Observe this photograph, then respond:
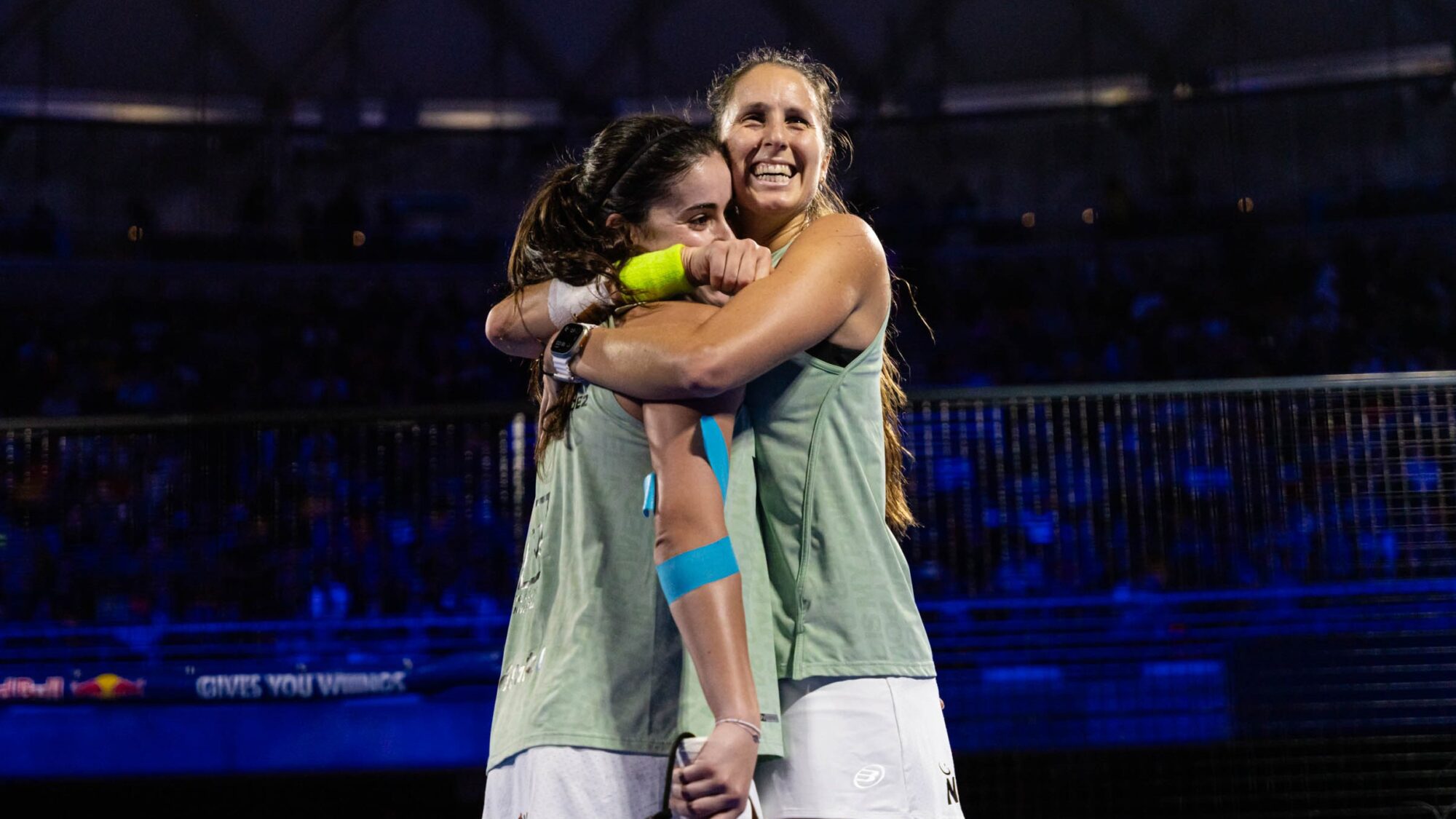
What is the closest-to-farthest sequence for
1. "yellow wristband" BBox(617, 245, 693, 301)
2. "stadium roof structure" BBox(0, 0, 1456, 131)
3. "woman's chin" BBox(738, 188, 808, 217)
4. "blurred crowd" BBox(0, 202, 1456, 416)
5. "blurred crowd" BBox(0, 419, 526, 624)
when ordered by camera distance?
1. "yellow wristband" BBox(617, 245, 693, 301)
2. "woman's chin" BBox(738, 188, 808, 217)
3. "blurred crowd" BBox(0, 419, 526, 624)
4. "blurred crowd" BBox(0, 202, 1456, 416)
5. "stadium roof structure" BBox(0, 0, 1456, 131)

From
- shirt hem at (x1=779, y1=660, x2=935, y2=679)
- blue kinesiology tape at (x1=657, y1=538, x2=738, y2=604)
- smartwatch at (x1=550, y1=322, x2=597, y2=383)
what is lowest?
shirt hem at (x1=779, y1=660, x2=935, y2=679)

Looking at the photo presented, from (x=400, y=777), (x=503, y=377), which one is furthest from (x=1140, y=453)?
(x=503, y=377)

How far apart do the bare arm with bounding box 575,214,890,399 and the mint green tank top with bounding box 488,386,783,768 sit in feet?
0.26

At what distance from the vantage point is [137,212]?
11.5m

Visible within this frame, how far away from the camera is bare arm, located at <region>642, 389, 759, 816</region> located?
1417 mm

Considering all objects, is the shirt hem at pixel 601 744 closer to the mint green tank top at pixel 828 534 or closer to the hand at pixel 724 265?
the mint green tank top at pixel 828 534

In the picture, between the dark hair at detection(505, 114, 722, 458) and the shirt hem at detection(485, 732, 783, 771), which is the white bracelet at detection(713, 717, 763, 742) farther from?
the dark hair at detection(505, 114, 722, 458)

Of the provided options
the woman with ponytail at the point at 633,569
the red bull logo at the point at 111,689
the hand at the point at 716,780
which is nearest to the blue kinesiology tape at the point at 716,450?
the woman with ponytail at the point at 633,569

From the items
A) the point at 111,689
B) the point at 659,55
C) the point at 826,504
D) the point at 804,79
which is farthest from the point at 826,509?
the point at 659,55

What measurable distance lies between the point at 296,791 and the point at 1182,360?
8.59 m

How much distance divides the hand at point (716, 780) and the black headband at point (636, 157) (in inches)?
29.7

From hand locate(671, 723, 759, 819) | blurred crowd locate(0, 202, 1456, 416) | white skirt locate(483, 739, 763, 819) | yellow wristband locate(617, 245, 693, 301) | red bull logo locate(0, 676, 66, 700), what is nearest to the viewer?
hand locate(671, 723, 759, 819)

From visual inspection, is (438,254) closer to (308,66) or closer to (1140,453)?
(308,66)

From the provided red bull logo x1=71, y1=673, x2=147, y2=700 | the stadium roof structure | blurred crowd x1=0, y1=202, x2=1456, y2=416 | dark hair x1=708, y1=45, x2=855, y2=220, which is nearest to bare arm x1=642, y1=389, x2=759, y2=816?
dark hair x1=708, y1=45, x2=855, y2=220
